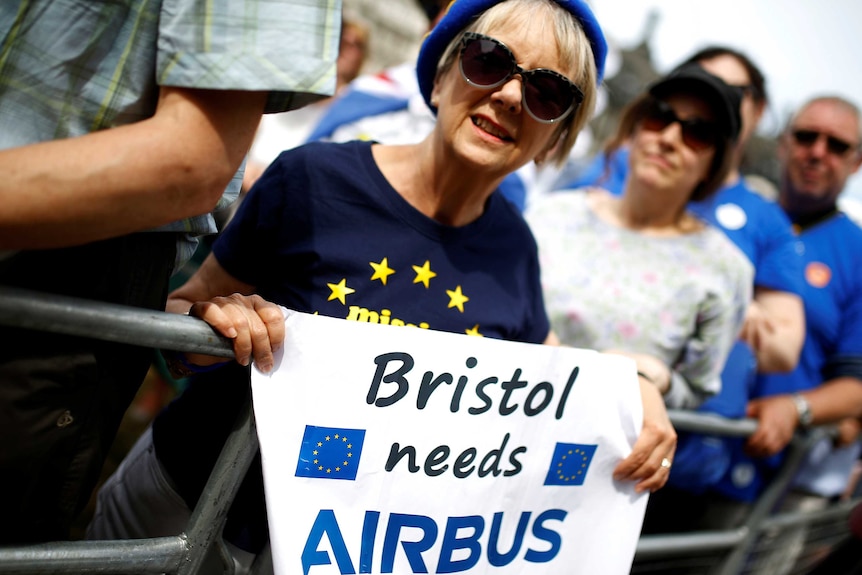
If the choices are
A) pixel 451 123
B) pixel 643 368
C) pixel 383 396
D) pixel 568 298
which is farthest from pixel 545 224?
pixel 383 396

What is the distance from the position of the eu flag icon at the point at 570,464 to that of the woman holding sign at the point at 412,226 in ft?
0.37

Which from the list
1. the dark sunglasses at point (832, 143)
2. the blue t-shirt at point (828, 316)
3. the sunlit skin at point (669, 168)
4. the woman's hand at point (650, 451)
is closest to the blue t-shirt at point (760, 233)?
the sunlit skin at point (669, 168)

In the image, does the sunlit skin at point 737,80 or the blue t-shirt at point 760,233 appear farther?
the sunlit skin at point 737,80

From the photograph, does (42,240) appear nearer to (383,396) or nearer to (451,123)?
(383,396)

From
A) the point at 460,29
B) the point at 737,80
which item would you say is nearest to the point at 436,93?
the point at 460,29

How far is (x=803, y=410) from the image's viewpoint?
2957mm

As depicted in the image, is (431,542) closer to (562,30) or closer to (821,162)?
(562,30)

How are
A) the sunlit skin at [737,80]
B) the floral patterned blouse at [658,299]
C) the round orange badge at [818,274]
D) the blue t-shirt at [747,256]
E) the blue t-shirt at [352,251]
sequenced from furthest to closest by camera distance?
the round orange badge at [818,274] < the sunlit skin at [737,80] < the blue t-shirt at [747,256] < the floral patterned blouse at [658,299] < the blue t-shirt at [352,251]

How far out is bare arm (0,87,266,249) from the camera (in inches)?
38.2

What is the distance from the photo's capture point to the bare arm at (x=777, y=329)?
2.84 meters

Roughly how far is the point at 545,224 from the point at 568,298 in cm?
33

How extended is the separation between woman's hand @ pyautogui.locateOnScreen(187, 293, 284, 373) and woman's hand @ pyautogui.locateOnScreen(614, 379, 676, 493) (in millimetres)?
968

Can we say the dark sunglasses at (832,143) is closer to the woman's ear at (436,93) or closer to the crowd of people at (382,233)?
the crowd of people at (382,233)

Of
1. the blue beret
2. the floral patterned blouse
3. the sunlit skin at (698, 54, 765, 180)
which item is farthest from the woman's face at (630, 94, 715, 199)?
the blue beret
